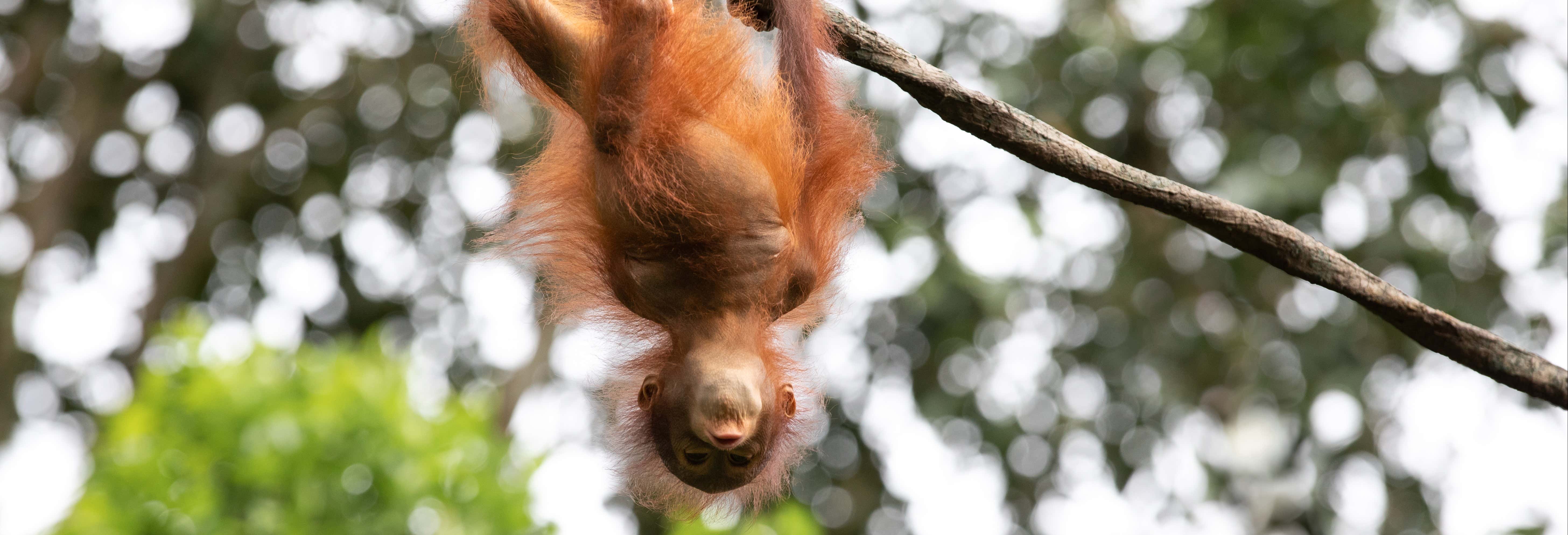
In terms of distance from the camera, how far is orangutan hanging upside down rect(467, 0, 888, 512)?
2.26 m

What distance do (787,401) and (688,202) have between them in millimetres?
533

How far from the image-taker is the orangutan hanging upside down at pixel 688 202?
226 centimetres

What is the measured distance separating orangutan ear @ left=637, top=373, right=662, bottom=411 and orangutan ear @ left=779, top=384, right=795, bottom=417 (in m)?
0.26

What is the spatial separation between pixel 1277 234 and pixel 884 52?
2.80ft

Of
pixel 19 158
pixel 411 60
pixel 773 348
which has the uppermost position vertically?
pixel 773 348

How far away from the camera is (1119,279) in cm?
641

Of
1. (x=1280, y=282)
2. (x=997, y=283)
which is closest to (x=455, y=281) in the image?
(x=997, y=283)

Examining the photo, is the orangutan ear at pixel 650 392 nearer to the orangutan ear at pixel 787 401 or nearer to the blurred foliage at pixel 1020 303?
the orangutan ear at pixel 787 401

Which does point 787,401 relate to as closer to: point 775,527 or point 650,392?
point 650,392

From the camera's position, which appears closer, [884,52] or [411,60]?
[884,52]

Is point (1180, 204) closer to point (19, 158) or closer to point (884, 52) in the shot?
point (884, 52)

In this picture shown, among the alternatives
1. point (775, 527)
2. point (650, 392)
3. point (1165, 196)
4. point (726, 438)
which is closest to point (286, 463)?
point (775, 527)

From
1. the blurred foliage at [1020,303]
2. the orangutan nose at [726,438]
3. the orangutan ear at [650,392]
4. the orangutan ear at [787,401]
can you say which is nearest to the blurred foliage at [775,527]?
the blurred foliage at [1020,303]

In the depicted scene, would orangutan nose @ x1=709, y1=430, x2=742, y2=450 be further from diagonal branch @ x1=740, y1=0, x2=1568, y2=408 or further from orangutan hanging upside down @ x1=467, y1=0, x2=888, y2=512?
diagonal branch @ x1=740, y1=0, x2=1568, y2=408
